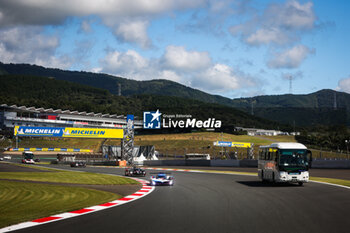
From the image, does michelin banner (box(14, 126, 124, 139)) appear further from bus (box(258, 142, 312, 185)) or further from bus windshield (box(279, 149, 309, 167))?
bus windshield (box(279, 149, 309, 167))

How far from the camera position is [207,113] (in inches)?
6698

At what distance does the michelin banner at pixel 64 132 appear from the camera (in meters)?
53.7

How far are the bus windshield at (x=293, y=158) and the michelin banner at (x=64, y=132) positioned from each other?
37.0m

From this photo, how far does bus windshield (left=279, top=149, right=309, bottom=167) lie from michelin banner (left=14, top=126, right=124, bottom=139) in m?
37.0

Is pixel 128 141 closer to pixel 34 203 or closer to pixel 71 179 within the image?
pixel 71 179

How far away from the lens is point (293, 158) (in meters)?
23.3

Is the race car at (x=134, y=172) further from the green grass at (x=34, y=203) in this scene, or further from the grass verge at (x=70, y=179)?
the green grass at (x=34, y=203)

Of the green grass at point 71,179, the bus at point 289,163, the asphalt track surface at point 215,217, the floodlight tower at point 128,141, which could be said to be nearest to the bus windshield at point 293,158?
the bus at point 289,163

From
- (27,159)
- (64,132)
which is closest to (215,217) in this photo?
(64,132)

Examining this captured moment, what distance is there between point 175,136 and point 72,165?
54857 millimetres

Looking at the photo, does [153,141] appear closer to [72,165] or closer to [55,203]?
[72,165]

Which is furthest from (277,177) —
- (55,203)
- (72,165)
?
(72,165)

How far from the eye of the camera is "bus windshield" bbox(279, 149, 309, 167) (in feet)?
75.6

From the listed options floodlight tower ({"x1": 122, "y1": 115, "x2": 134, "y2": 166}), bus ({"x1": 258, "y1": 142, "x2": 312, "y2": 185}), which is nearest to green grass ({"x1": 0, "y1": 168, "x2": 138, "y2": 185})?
bus ({"x1": 258, "y1": 142, "x2": 312, "y2": 185})
